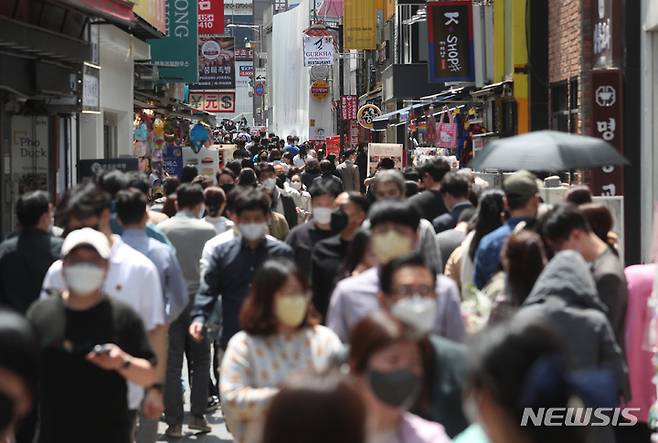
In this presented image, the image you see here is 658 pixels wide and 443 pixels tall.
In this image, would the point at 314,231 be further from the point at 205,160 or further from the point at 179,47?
the point at 179,47

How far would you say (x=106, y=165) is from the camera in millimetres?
13906

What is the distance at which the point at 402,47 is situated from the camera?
41.2 meters

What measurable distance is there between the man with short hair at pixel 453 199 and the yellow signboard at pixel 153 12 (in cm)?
1065

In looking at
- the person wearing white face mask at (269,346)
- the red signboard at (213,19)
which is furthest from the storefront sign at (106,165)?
the red signboard at (213,19)

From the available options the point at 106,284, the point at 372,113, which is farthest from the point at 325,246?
the point at 372,113

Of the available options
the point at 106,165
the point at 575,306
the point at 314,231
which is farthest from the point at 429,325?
the point at 106,165

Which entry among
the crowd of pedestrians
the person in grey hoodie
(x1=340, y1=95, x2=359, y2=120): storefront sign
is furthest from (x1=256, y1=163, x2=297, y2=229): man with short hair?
(x1=340, y1=95, x2=359, y2=120): storefront sign

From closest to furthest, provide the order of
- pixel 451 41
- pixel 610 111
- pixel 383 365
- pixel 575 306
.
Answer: pixel 383 365
pixel 575 306
pixel 610 111
pixel 451 41

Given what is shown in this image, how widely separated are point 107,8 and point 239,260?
7725 mm

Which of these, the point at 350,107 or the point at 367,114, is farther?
the point at 350,107

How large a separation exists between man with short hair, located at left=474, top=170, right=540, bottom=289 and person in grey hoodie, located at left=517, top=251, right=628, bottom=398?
179 centimetres

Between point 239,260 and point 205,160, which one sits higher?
point 205,160

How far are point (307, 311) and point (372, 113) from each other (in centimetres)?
3491

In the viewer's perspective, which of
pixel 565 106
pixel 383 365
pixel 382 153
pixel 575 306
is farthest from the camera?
pixel 382 153
